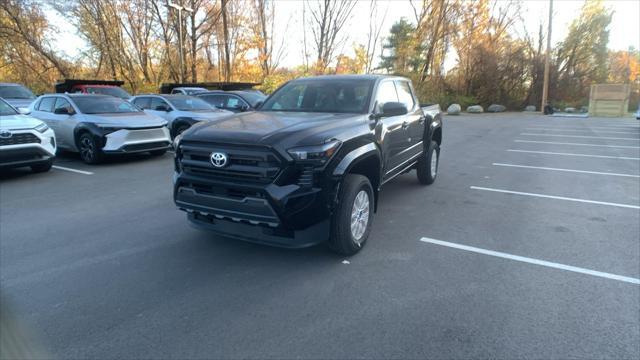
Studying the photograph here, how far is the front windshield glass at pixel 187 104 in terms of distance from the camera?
38.6 feet

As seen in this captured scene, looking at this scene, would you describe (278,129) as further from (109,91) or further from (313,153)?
(109,91)

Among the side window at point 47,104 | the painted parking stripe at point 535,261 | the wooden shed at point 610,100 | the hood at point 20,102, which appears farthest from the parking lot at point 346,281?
→ the wooden shed at point 610,100

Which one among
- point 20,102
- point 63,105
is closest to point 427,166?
point 63,105

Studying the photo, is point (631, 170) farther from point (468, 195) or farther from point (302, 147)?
point (302, 147)

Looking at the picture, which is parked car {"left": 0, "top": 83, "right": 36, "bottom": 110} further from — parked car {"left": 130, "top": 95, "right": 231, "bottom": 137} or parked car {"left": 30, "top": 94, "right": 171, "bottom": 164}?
parked car {"left": 130, "top": 95, "right": 231, "bottom": 137}

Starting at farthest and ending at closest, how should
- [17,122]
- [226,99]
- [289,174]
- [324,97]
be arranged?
[226,99]
[17,122]
[324,97]
[289,174]

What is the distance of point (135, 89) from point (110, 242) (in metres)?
27.9

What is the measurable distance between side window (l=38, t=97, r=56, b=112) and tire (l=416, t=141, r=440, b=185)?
9.11 meters

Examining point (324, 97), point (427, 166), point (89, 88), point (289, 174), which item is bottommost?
point (427, 166)

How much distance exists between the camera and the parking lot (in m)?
2.86

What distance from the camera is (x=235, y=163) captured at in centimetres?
381

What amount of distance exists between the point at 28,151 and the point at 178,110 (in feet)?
14.5

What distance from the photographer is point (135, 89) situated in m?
29.4

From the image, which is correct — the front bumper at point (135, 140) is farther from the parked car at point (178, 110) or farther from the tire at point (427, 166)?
the tire at point (427, 166)
